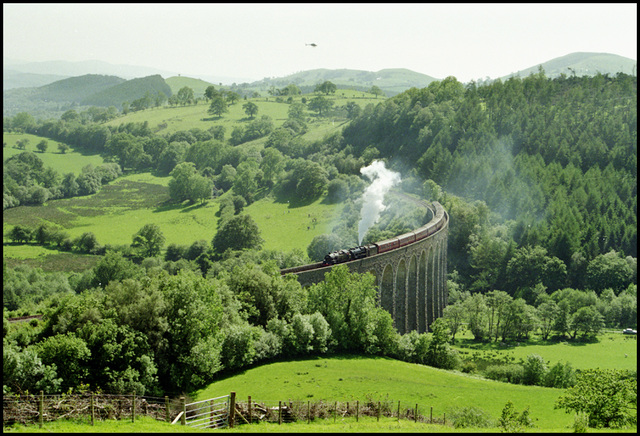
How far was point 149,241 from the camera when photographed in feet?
335

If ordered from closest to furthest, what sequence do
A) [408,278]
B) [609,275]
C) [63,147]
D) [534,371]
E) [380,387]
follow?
1. [380,387]
2. [534,371]
3. [408,278]
4. [609,275]
5. [63,147]

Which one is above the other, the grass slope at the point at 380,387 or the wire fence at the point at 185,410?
the wire fence at the point at 185,410

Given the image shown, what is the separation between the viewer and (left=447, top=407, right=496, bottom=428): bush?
29953 millimetres

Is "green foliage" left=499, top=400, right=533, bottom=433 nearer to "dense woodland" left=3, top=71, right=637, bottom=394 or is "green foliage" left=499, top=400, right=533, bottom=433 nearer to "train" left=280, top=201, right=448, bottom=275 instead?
"dense woodland" left=3, top=71, right=637, bottom=394

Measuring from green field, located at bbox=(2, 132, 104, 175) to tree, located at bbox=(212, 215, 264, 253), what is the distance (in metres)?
81.5

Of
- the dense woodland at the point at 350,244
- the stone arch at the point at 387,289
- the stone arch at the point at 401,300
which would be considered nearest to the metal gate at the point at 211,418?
the dense woodland at the point at 350,244

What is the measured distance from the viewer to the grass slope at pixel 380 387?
33781mm

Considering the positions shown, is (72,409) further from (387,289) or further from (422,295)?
(422,295)

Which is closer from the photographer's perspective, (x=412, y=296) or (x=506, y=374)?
(x=506, y=374)

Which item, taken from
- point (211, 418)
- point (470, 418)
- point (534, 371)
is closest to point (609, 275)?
point (534, 371)

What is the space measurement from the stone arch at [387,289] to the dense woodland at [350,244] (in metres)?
8.26

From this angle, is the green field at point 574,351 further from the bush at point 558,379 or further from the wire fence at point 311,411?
the wire fence at point 311,411

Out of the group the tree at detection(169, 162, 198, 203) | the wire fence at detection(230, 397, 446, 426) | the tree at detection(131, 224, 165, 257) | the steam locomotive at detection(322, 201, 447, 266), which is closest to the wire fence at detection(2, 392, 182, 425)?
the wire fence at detection(230, 397, 446, 426)

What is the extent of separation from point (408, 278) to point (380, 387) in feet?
82.1
